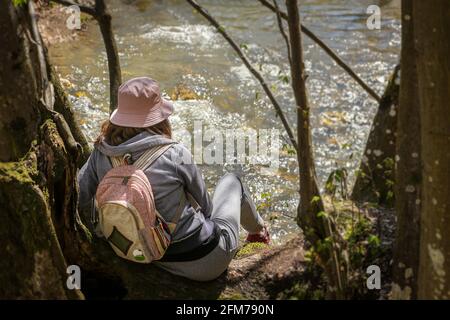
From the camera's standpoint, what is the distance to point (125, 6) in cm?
1304

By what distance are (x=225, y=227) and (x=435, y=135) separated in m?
1.69

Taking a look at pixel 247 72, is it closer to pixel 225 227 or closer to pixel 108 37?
pixel 108 37

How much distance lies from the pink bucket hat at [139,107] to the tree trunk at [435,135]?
4.87 ft

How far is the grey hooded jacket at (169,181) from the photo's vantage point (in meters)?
3.59

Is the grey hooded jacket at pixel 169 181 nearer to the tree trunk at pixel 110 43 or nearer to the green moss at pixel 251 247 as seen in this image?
the green moss at pixel 251 247

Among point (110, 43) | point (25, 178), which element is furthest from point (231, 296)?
point (110, 43)

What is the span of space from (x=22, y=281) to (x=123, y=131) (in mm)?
957

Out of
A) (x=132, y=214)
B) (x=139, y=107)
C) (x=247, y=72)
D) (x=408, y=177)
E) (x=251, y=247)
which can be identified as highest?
(x=139, y=107)

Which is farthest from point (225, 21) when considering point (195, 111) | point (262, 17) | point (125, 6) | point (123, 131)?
point (123, 131)

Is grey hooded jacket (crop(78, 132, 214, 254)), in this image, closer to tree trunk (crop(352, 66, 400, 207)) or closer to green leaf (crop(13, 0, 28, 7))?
green leaf (crop(13, 0, 28, 7))

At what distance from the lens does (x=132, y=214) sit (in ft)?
11.1

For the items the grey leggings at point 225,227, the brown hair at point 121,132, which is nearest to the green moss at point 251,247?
the grey leggings at point 225,227

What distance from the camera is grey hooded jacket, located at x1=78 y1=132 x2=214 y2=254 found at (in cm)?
359

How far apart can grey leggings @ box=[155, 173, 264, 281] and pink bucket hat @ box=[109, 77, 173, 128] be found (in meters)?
0.80
